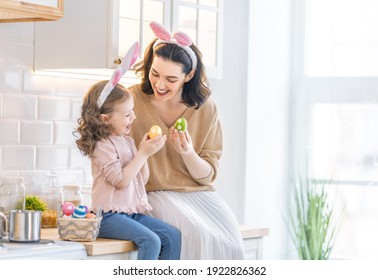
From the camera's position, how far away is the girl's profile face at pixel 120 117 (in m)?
3.18

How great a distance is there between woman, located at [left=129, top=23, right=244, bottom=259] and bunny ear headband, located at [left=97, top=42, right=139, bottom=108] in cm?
15

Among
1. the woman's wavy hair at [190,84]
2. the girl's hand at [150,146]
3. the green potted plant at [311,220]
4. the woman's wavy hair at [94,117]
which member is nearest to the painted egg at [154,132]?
the girl's hand at [150,146]

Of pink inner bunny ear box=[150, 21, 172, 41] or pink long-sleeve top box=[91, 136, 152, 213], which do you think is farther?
pink inner bunny ear box=[150, 21, 172, 41]

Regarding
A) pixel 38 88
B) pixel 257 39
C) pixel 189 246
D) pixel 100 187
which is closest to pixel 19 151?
pixel 38 88

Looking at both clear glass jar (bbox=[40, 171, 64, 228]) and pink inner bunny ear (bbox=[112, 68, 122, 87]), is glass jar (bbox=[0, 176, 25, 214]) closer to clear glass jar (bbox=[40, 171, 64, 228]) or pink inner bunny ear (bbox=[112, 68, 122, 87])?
clear glass jar (bbox=[40, 171, 64, 228])

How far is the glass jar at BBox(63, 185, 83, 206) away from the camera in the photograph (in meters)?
3.59

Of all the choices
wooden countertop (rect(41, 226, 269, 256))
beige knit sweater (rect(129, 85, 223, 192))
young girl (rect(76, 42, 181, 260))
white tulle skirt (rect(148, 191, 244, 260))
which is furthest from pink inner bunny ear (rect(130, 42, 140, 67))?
wooden countertop (rect(41, 226, 269, 256))

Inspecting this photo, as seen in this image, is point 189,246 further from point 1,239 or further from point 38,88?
point 38,88

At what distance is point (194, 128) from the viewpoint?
3.44 meters

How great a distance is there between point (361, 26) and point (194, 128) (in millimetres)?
1954

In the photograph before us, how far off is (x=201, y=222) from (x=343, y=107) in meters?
2.05

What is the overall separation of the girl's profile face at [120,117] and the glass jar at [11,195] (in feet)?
1.60

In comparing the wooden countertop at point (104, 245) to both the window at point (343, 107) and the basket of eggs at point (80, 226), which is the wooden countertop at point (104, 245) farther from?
the window at point (343, 107)

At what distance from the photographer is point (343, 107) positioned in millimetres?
5082
